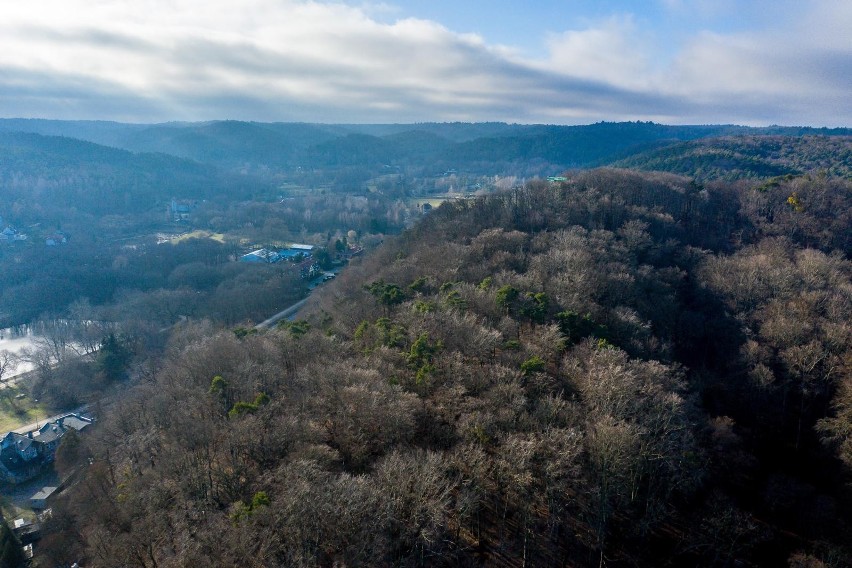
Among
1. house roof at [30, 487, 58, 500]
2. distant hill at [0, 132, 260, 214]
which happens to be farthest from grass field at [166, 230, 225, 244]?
house roof at [30, 487, 58, 500]

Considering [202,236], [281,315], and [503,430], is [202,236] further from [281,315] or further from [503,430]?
[503,430]

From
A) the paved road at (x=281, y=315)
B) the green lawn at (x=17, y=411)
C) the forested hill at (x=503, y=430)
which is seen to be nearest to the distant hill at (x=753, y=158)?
the forested hill at (x=503, y=430)

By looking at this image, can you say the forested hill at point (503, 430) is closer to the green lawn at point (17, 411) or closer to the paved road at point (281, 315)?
the green lawn at point (17, 411)

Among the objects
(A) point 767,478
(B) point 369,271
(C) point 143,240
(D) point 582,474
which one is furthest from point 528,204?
(C) point 143,240

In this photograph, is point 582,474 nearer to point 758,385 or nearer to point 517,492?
point 517,492

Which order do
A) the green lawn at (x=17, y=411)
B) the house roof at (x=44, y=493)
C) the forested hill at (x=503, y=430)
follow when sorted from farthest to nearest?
the green lawn at (x=17, y=411) → the house roof at (x=44, y=493) → the forested hill at (x=503, y=430)

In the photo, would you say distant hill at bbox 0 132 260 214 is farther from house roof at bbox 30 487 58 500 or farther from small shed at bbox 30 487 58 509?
small shed at bbox 30 487 58 509
